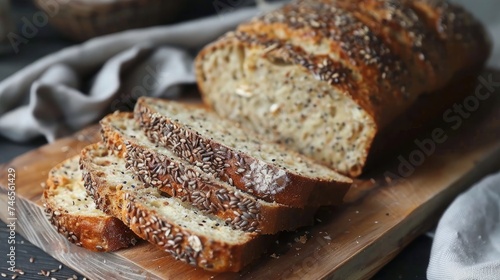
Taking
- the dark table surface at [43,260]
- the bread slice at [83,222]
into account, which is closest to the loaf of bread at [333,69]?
the dark table surface at [43,260]

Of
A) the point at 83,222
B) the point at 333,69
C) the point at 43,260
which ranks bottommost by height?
the point at 43,260

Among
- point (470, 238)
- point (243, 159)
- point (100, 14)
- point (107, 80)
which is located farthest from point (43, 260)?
point (100, 14)

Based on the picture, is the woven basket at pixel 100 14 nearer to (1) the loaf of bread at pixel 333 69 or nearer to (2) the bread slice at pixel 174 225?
(1) the loaf of bread at pixel 333 69

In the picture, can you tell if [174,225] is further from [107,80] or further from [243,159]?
[107,80]

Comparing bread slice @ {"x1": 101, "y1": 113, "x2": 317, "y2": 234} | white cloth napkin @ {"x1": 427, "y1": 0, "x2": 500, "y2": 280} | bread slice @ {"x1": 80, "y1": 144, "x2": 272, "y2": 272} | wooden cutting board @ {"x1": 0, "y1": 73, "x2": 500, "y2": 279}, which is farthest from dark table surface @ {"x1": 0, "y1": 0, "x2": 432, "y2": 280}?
bread slice @ {"x1": 101, "y1": 113, "x2": 317, "y2": 234}

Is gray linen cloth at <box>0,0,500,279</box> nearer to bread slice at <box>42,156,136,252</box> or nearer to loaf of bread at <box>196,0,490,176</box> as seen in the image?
loaf of bread at <box>196,0,490,176</box>
